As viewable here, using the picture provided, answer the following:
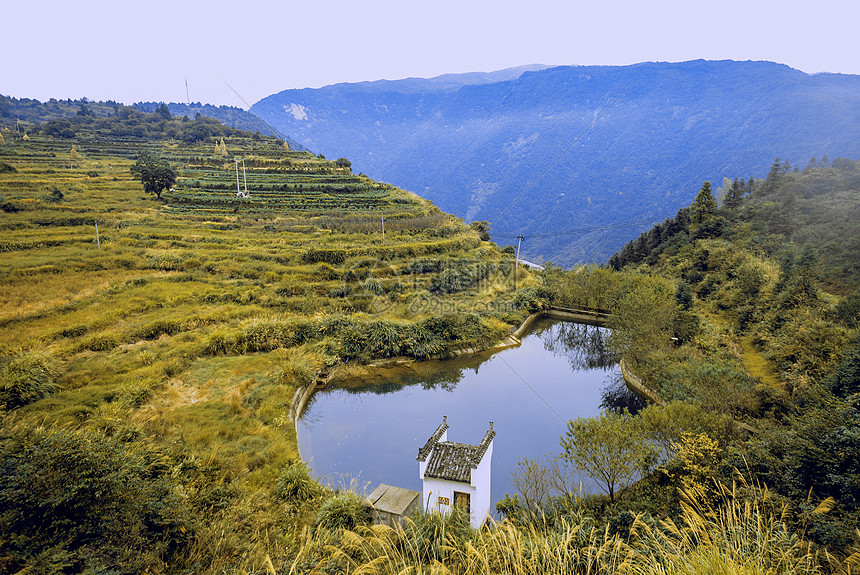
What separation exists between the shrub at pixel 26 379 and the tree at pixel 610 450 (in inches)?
581

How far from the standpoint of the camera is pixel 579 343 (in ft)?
73.4

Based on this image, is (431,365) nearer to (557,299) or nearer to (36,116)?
(557,299)

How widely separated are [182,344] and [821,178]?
5170cm

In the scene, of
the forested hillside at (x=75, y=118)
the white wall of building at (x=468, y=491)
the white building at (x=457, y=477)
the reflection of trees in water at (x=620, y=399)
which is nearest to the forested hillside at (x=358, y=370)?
the reflection of trees in water at (x=620, y=399)

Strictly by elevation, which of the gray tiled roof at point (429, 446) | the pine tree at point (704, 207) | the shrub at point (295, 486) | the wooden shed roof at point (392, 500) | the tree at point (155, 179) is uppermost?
the tree at point (155, 179)

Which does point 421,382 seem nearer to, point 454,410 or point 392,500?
point 454,410

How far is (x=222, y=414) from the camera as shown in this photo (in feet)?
40.5

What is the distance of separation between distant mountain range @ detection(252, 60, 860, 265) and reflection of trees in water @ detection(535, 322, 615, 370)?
20339mm

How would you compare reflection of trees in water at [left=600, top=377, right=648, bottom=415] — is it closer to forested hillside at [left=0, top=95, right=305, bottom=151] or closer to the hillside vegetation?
the hillside vegetation

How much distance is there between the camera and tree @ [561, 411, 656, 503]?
906 centimetres

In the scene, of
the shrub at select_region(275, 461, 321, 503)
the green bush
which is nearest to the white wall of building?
the shrub at select_region(275, 461, 321, 503)

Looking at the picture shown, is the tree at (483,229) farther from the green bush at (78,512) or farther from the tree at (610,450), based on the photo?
the green bush at (78,512)

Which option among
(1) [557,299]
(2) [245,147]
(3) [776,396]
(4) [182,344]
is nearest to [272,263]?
(4) [182,344]

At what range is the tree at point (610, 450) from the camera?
906 centimetres
